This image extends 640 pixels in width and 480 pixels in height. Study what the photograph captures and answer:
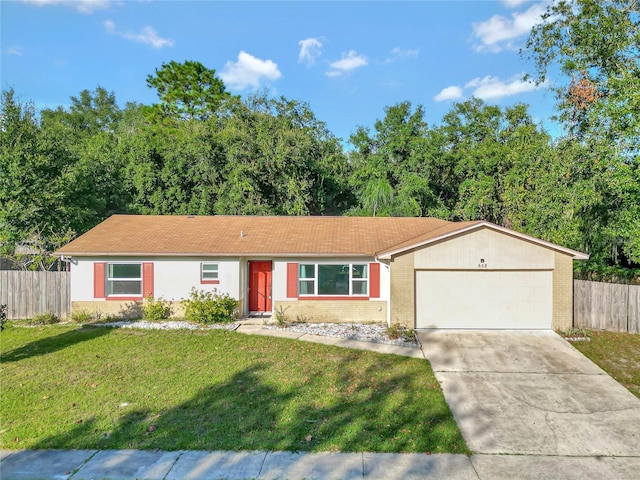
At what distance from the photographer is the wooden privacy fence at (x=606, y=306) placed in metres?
11.6

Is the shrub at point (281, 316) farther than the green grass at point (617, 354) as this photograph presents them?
Yes

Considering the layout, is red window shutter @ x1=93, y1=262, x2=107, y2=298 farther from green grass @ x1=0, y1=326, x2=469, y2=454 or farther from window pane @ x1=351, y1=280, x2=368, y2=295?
window pane @ x1=351, y1=280, x2=368, y2=295

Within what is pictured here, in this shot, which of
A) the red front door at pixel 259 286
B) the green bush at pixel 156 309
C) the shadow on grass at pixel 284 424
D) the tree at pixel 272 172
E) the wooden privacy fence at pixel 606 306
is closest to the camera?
the shadow on grass at pixel 284 424

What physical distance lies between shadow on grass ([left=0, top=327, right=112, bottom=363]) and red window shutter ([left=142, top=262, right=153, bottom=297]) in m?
Result: 1.76

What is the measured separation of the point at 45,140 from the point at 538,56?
81.4ft

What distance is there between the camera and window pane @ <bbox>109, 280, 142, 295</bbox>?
1378 centimetres

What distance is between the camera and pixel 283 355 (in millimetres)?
9875

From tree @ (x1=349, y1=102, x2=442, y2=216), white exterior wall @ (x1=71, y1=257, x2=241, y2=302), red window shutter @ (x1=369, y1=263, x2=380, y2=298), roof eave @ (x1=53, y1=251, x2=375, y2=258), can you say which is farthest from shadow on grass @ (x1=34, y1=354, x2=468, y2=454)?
tree @ (x1=349, y1=102, x2=442, y2=216)

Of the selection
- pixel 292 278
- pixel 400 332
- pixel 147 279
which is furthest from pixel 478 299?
pixel 147 279

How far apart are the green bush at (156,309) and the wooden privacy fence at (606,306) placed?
13999 millimetres

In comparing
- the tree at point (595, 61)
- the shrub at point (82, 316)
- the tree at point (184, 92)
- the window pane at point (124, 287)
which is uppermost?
the tree at point (184, 92)

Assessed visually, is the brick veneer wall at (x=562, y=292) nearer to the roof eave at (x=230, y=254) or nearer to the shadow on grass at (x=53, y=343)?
the roof eave at (x=230, y=254)

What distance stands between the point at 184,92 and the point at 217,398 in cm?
3739

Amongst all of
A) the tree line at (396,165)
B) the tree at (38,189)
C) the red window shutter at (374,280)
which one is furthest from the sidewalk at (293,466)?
the tree at (38,189)
